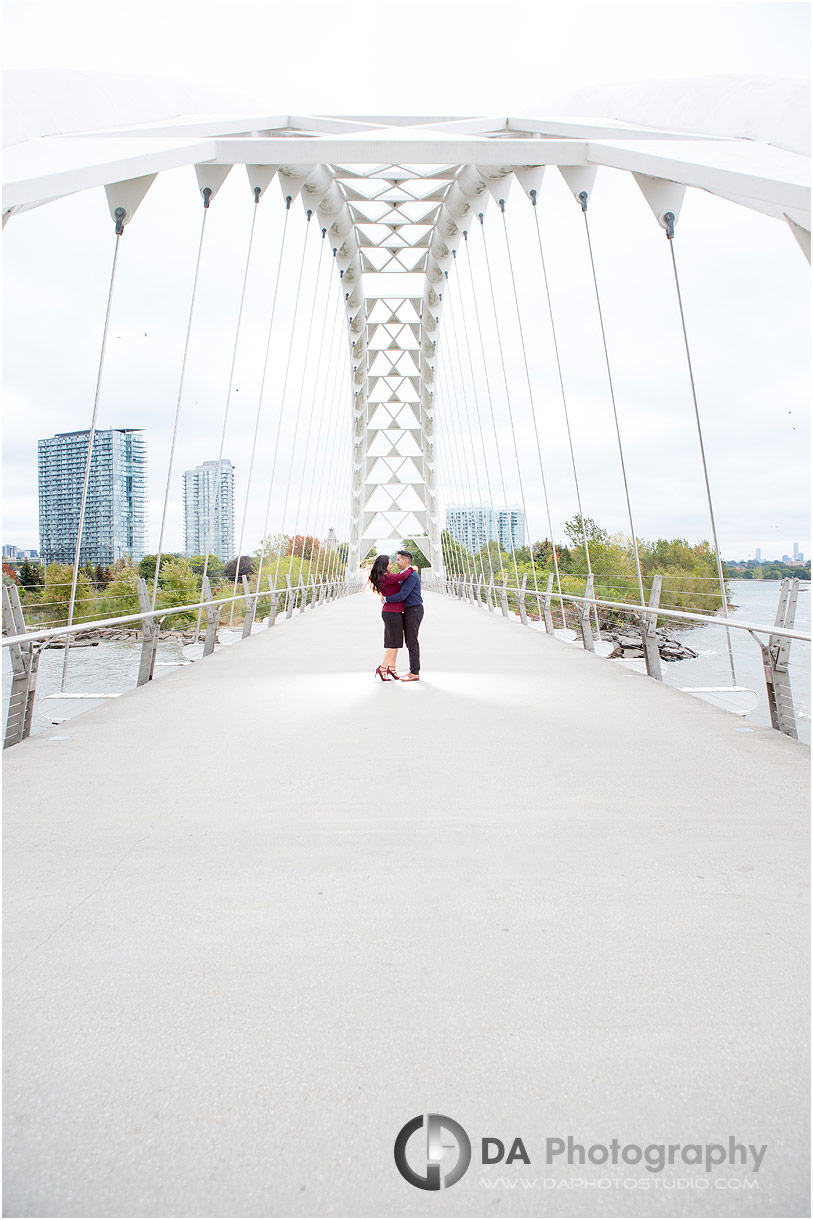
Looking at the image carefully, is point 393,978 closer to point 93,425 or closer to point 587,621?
point 93,425

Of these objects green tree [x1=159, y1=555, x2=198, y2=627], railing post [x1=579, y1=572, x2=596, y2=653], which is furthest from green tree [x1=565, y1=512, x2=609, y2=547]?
railing post [x1=579, y1=572, x2=596, y2=653]

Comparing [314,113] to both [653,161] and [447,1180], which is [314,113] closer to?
[653,161]

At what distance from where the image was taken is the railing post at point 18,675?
480 centimetres

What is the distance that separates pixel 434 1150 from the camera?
1436mm

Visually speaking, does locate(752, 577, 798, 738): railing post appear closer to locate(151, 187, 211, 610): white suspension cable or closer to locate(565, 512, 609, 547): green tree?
locate(151, 187, 211, 610): white suspension cable

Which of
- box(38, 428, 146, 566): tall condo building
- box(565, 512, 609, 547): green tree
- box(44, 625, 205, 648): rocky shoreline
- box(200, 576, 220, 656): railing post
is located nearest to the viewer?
box(44, 625, 205, 648): rocky shoreline

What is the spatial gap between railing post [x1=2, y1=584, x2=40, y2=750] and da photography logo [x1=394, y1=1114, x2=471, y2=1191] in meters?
3.97

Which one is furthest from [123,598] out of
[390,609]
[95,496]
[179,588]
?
[95,496]

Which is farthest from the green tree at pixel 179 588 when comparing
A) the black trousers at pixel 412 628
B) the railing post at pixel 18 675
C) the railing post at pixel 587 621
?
the railing post at pixel 587 621

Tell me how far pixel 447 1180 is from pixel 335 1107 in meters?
0.25

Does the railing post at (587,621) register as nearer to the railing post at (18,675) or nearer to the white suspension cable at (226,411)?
the white suspension cable at (226,411)

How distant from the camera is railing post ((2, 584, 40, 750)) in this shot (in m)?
4.80

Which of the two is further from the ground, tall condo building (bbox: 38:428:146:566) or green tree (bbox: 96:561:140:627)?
tall condo building (bbox: 38:428:146:566)

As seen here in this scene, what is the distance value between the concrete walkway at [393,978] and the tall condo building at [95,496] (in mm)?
9793
